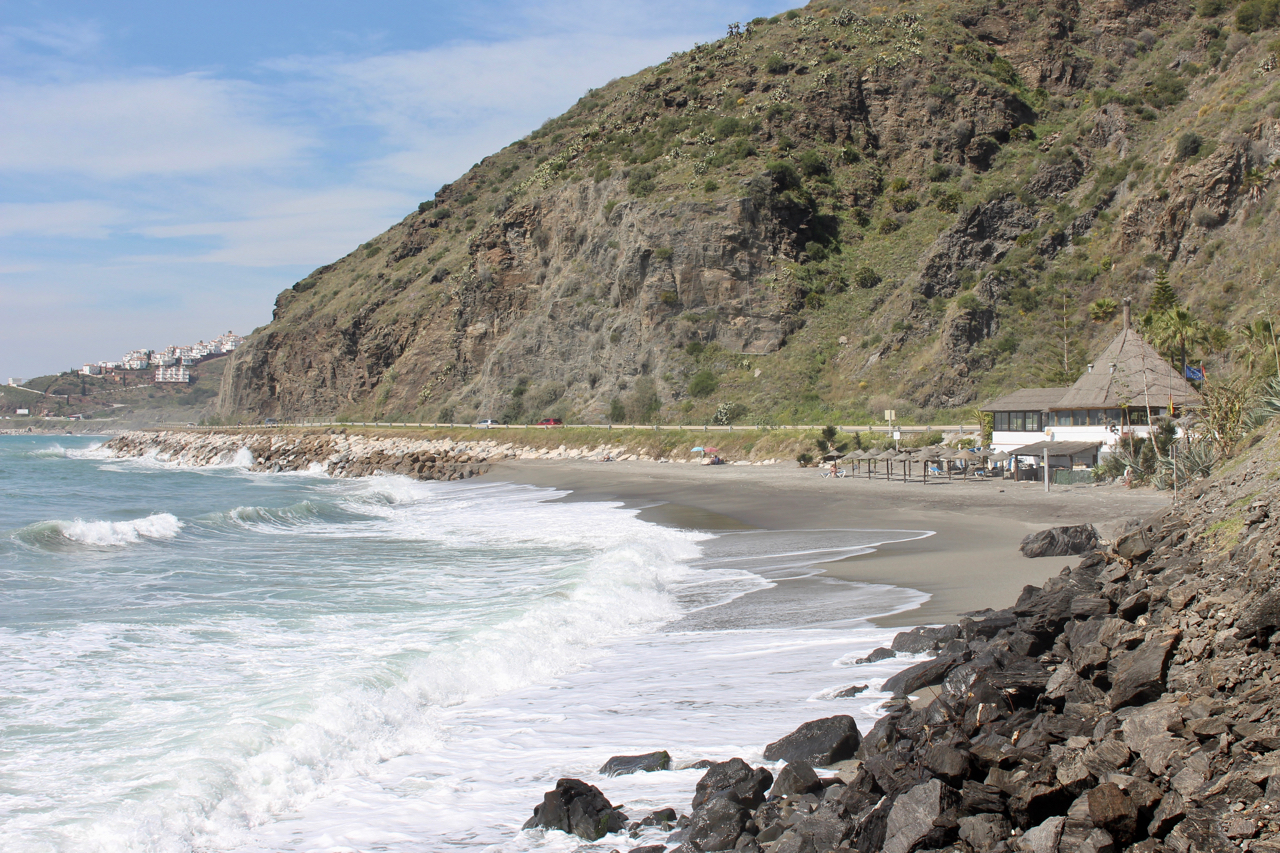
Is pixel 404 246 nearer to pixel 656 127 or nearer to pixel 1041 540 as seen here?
pixel 656 127

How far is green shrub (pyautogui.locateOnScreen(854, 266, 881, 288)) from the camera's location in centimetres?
5706

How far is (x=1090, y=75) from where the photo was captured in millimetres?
69188

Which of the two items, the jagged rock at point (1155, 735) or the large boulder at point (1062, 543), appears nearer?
the jagged rock at point (1155, 735)

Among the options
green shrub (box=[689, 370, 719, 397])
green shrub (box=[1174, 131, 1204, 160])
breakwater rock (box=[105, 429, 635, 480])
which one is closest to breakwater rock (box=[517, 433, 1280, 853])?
breakwater rock (box=[105, 429, 635, 480])

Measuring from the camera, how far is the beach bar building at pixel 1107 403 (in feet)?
90.9

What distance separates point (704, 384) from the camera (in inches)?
2090

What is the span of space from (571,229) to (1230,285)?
149 feet

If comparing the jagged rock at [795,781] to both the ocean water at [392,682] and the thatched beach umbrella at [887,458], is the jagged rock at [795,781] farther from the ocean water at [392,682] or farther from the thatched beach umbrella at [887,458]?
the thatched beach umbrella at [887,458]

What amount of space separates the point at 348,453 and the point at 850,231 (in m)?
41.2

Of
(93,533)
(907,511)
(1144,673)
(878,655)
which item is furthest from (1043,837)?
(93,533)

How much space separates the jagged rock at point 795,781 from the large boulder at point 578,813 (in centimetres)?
114

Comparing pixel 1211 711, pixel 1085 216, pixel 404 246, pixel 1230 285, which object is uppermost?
pixel 404 246

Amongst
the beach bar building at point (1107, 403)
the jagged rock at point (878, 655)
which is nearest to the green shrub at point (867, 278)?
the beach bar building at point (1107, 403)

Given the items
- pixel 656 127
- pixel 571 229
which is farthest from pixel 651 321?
pixel 656 127
